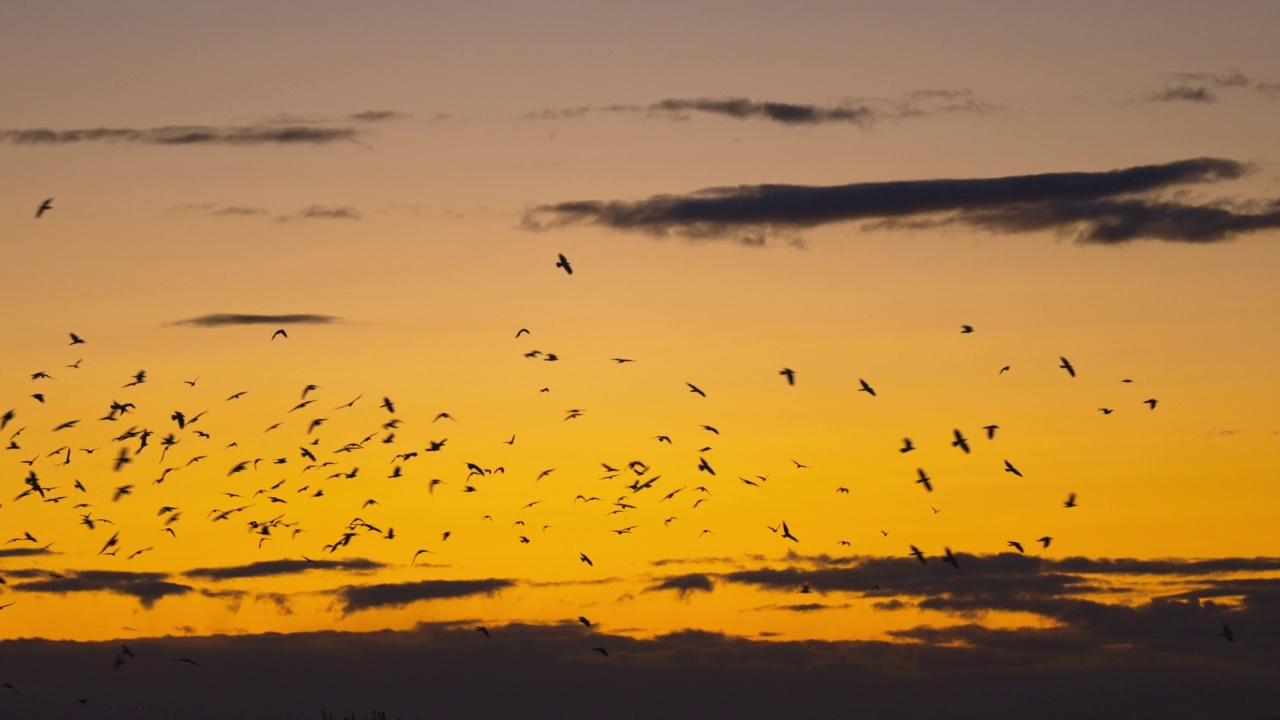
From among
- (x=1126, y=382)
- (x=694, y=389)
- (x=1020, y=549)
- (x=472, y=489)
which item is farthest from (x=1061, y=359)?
(x=472, y=489)

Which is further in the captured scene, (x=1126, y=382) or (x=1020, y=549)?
(x=1020, y=549)

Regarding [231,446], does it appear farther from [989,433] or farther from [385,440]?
[989,433]

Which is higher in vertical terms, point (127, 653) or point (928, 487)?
point (928, 487)

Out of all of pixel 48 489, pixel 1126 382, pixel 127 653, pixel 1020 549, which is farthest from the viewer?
pixel 127 653

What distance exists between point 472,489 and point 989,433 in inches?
1070

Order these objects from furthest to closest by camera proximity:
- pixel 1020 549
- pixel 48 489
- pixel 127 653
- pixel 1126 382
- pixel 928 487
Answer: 1. pixel 127 653
2. pixel 48 489
3. pixel 1020 549
4. pixel 1126 382
5. pixel 928 487

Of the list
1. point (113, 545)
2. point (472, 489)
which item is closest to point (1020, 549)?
point (472, 489)

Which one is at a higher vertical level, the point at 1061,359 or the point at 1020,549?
the point at 1061,359

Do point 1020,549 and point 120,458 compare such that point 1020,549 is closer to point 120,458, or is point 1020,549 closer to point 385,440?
point 385,440

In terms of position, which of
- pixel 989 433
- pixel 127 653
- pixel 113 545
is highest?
pixel 989 433

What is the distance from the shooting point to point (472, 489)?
316 ft

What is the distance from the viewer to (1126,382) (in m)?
86.1

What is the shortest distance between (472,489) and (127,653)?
87.9 ft

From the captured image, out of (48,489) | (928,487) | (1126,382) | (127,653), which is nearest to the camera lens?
(928,487)
